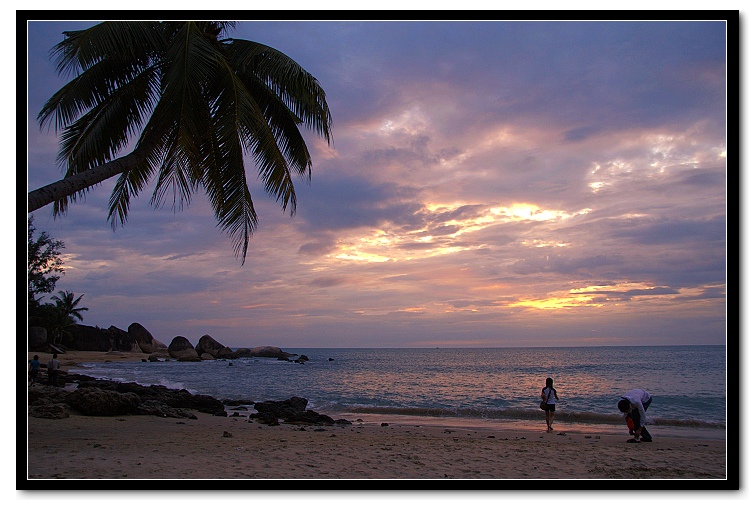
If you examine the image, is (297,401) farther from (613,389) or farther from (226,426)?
(613,389)

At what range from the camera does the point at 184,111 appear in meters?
6.99

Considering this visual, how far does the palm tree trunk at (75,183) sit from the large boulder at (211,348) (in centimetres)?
6624

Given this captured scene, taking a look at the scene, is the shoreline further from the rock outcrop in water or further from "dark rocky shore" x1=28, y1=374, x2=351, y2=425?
the rock outcrop in water

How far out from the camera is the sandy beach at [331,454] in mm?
6376

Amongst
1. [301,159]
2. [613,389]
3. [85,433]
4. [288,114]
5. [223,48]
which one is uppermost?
[223,48]

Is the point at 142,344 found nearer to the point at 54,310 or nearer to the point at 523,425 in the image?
the point at 54,310

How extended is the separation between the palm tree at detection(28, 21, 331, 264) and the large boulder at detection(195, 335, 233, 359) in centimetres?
6458

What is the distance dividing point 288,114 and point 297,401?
11.9 meters

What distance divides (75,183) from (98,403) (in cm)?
777

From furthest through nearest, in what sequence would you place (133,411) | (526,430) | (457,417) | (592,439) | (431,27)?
(457,417) → (526,430) → (133,411) → (592,439) → (431,27)

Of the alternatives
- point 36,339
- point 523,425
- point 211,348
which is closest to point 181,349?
point 211,348

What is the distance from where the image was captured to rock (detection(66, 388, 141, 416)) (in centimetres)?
1188

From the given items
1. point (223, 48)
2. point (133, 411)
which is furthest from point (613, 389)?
point (223, 48)

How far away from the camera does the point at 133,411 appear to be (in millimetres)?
12719
